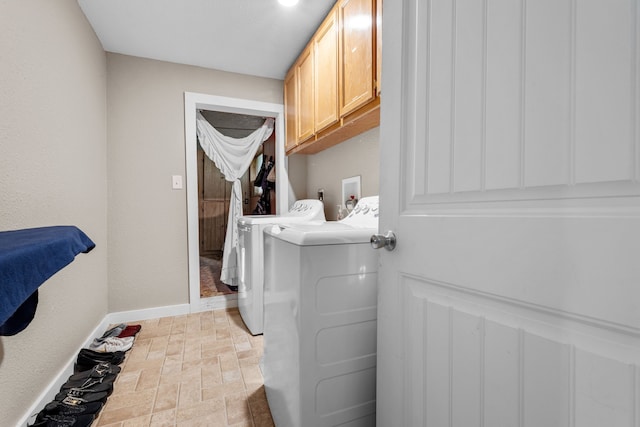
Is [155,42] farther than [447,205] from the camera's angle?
Yes

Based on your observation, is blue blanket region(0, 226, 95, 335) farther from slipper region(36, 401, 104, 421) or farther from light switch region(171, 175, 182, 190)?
light switch region(171, 175, 182, 190)

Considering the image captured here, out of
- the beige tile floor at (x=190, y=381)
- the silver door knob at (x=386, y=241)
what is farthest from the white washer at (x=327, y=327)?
the beige tile floor at (x=190, y=381)

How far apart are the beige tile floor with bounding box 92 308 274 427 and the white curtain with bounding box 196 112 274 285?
89 centimetres

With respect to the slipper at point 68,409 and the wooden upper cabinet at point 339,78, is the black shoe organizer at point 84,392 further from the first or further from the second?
the wooden upper cabinet at point 339,78

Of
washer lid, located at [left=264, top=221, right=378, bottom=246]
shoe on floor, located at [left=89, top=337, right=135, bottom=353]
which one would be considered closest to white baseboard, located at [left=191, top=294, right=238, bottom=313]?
shoe on floor, located at [left=89, top=337, right=135, bottom=353]


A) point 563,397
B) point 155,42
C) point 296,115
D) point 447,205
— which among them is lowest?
point 563,397

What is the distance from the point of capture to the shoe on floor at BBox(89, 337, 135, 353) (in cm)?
199

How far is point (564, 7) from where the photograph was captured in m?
0.47

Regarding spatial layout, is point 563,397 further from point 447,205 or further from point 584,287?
point 447,205

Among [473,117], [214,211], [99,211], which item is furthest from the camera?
[214,211]

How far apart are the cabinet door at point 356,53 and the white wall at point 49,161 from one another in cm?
165

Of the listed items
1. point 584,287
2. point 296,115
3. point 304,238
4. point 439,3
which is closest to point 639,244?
point 584,287

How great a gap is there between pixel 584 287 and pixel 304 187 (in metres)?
2.96

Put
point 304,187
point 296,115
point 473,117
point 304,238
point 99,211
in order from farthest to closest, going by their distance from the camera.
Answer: point 304,187 < point 296,115 < point 99,211 < point 304,238 < point 473,117
